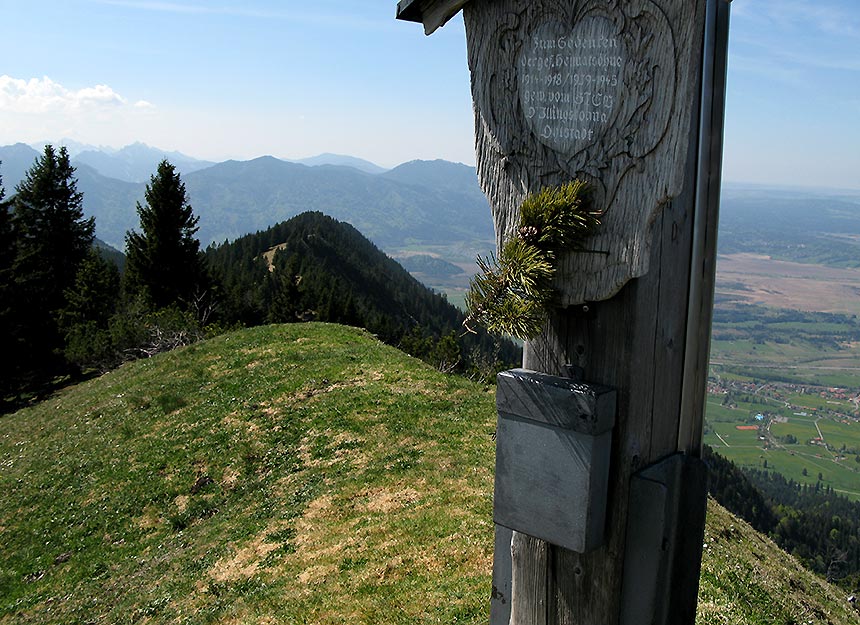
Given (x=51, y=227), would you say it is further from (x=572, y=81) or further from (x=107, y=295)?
(x=572, y=81)

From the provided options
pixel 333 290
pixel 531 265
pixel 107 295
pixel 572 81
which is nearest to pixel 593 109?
pixel 572 81

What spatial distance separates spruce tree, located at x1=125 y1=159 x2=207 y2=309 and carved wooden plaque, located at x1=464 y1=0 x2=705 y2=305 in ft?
168

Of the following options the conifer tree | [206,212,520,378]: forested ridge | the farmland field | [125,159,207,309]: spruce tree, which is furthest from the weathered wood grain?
the farmland field

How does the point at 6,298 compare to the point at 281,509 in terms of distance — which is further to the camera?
the point at 6,298

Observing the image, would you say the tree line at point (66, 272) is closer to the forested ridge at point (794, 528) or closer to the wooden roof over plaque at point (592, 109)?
the forested ridge at point (794, 528)

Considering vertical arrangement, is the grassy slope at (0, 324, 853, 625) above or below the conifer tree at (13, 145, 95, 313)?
below

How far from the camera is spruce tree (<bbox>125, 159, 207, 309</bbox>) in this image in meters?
51.1

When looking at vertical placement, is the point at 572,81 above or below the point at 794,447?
above

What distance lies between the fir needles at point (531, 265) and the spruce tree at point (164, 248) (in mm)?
51179

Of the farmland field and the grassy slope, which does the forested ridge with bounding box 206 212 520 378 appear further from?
the farmland field

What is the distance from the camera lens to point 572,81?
9.03ft

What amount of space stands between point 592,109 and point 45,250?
61311 millimetres

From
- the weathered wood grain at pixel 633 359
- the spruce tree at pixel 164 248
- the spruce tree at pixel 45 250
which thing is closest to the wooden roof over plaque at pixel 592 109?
the weathered wood grain at pixel 633 359

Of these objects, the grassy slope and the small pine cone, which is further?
the grassy slope
